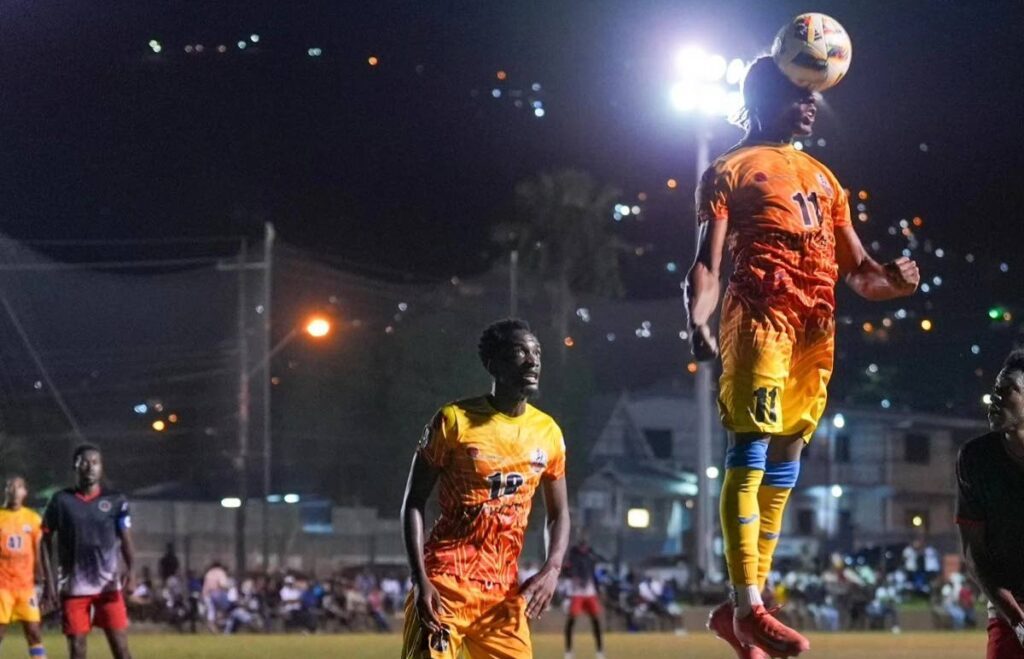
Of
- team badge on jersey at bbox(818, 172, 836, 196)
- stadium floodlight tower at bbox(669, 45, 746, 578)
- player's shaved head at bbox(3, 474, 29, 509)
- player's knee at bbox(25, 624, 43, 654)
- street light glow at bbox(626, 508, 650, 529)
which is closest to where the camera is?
team badge on jersey at bbox(818, 172, 836, 196)

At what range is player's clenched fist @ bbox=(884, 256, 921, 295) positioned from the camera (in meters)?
7.79

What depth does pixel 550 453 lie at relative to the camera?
25.2 feet

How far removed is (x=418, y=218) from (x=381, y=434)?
7151 mm

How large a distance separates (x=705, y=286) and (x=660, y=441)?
56.7 meters

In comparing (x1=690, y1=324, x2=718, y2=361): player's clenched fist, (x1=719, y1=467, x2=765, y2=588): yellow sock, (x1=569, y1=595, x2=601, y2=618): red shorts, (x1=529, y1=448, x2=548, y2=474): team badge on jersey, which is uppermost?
(x1=690, y1=324, x2=718, y2=361): player's clenched fist

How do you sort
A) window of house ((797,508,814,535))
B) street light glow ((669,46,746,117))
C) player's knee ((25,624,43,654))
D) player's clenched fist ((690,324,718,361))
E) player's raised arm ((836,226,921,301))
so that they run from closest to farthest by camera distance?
player's clenched fist ((690,324,718,361)) → player's raised arm ((836,226,921,301)) → player's knee ((25,624,43,654)) → street light glow ((669,46,746,117)) → window of house ((797,508,814,535))

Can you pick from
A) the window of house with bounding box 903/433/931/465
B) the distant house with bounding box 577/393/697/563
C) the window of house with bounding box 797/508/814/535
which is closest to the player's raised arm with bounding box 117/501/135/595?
the distant house with bounding box 577/393/697/563

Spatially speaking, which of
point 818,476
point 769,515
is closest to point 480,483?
point 769,515

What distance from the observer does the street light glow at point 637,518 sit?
56463 mm

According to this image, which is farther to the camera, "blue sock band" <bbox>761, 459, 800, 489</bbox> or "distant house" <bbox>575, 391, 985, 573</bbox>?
"distant house" <bbox>575, 391, 985, 573</bbox>

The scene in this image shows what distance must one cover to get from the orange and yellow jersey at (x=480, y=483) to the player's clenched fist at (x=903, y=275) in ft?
6.06

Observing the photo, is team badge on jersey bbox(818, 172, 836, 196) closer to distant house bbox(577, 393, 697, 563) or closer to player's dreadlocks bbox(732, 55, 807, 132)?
player's dreadlocks bbox(732, 55, 807, 132)

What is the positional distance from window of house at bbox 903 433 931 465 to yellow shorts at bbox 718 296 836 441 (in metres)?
56.5

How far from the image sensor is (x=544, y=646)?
2586 cm
